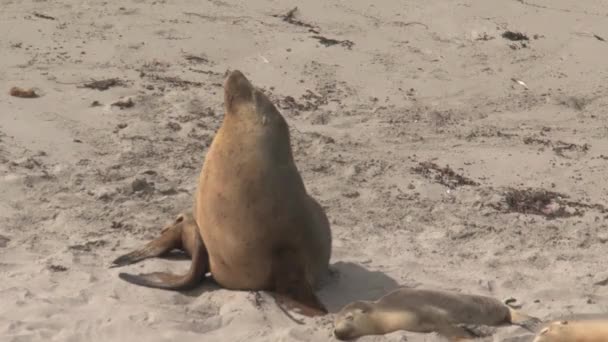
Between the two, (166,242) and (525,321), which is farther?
(166,242)

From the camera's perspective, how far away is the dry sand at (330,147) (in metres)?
5.24

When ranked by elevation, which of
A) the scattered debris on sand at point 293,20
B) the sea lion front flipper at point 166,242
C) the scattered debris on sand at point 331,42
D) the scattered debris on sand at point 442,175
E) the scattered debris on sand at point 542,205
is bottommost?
the scattered debris on sand at point 542,205

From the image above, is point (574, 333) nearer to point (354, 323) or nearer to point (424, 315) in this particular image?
point (424, 315)

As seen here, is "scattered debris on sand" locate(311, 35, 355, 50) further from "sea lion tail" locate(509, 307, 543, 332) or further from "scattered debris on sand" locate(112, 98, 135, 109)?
"sea lion tail" locate(509, 307, 543, 332)

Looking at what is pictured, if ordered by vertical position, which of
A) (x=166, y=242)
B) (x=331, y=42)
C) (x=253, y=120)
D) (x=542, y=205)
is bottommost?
(x=542, y=205)

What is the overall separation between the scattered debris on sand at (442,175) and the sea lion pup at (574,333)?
8.00ft

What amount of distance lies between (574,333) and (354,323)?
88 cm

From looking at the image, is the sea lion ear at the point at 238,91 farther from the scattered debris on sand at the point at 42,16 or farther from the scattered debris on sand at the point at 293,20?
the scattered debris on sand at the point at 42,16

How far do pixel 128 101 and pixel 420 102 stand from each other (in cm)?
219

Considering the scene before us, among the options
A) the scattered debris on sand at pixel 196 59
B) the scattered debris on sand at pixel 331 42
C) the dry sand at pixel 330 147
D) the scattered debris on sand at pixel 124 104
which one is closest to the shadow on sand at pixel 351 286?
the dry sand at pixel 330 147

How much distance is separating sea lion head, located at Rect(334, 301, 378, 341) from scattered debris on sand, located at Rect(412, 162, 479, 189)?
7.76 ft

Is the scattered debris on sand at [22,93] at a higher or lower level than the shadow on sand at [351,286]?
higher

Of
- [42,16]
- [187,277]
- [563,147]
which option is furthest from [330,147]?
[42,16]

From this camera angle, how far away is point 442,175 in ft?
23.4
